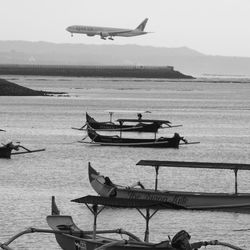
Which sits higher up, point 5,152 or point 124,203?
point 124,203

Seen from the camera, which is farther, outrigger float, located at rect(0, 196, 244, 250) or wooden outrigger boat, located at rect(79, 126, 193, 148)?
wooden outrigger boat, located at rect(79, 126, 193, 148)

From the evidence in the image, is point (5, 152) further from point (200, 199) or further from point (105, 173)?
point (200, 199)

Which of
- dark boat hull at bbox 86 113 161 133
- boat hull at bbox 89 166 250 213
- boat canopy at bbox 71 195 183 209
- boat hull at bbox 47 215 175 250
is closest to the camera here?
boat hull at bbox 47 215 175 250

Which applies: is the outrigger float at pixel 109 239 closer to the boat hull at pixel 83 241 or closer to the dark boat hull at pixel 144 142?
the boat hull at pixel 83 241

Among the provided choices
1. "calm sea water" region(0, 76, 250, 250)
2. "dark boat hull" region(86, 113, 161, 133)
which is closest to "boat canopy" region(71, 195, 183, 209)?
"calm sea water" region(0, 76, 250, 250)

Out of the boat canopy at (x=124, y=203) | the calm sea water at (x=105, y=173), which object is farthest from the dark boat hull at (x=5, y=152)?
the boat canopy at (x=124, y=203)

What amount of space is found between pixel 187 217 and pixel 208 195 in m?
1.86

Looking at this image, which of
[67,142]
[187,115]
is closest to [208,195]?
[67,142]

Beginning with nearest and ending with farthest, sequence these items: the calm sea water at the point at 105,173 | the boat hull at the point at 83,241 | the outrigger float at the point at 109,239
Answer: the outrigger float at the point at 109,239, the boat hull at the point at 83,241, the calm sea water at the point at 105,173

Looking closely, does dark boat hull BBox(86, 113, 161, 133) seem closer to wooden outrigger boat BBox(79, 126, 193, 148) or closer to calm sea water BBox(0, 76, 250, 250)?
calm sea water BBox(0, 76, 250, 250)

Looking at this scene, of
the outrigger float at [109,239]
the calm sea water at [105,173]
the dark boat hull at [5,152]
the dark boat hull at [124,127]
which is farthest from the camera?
the dark boat hull at [124,127]

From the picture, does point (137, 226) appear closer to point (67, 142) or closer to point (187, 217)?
point (187, 217)

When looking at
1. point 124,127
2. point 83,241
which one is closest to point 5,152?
point 124,127

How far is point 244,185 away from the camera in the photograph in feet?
148
